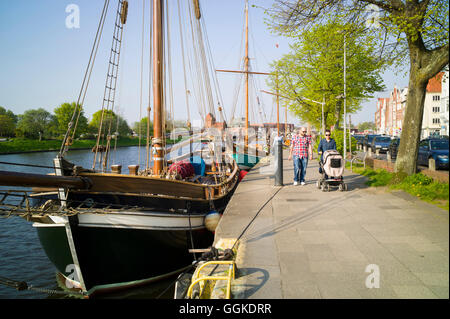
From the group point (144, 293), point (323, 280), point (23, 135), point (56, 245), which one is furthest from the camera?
point (23, 135)

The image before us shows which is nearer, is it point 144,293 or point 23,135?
point 144,293

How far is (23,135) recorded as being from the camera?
147ft

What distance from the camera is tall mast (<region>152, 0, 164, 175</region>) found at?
7.45 meters

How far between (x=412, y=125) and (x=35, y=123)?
180ft

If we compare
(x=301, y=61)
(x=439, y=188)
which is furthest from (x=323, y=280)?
(x=301, y=61)

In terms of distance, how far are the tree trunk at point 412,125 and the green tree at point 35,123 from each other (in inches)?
2036

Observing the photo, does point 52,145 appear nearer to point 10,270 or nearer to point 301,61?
point 301,61

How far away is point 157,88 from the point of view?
7.44 metres

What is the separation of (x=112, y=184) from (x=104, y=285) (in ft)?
7.42

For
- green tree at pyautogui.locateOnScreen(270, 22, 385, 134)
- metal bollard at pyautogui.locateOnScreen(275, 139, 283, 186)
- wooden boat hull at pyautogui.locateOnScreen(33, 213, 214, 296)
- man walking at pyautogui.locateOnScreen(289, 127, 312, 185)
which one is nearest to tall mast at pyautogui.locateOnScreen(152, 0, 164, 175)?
wooden boat hull at pyautogui.locateOnScreen(33, 213, 214, 296)

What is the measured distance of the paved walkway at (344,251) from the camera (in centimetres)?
187

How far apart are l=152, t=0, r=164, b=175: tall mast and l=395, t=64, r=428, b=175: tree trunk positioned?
547cm

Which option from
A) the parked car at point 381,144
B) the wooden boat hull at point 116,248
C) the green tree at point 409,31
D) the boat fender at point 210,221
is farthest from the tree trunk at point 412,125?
the parked car at point 381,144

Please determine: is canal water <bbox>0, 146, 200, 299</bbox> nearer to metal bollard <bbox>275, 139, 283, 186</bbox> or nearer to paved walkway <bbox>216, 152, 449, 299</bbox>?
paved walkway <bbox>216, 152, 449, 299</bbox>
